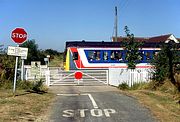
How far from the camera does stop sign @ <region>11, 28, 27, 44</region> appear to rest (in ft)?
48.7

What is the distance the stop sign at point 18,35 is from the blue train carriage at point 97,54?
20544mm

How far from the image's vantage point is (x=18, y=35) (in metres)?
14.9

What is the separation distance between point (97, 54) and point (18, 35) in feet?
70.5

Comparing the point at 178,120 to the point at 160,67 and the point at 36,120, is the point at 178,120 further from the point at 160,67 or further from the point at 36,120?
the point at 160,67

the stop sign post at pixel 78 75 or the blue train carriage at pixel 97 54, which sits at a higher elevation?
the blue train carriage at pixel 97 54

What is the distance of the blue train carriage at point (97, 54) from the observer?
35688 mm

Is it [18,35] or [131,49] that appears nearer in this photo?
[18,35]

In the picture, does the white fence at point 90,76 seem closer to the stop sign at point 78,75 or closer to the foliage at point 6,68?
the stop sign at point 78,75

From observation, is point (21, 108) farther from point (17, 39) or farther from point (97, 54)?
point (97, 54)

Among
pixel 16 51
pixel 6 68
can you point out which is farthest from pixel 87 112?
pixel 6 68

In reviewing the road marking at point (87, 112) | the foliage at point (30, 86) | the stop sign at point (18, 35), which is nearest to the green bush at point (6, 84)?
the foliage at point (30, 86)

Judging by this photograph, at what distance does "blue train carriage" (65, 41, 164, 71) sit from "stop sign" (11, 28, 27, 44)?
67.4 ft

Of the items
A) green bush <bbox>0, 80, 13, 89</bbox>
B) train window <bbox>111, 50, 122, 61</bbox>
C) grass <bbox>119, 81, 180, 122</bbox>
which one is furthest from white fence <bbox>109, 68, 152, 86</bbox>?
train window <bbox>111, 50, 122, 61</bbox>

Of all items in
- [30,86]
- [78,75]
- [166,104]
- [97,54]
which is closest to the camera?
[166,104]
